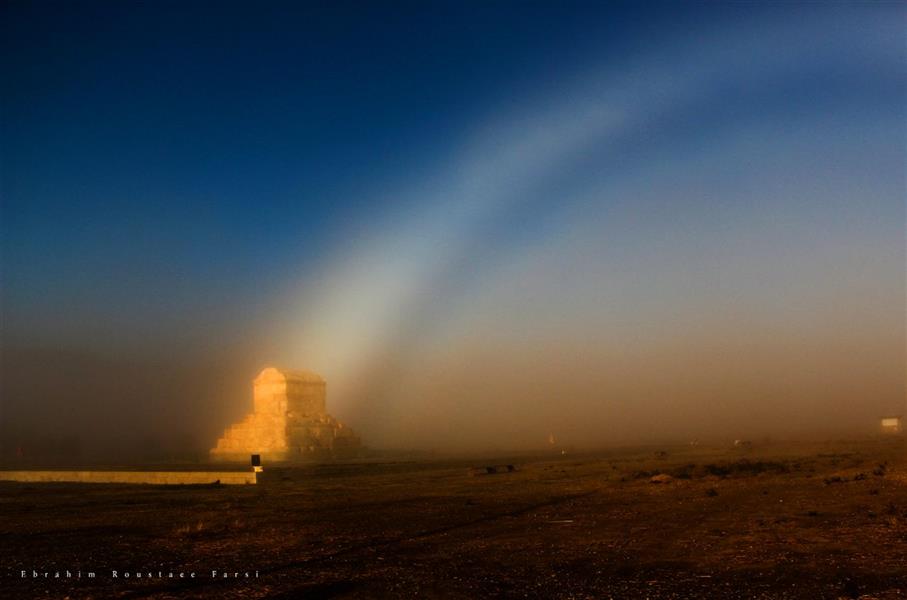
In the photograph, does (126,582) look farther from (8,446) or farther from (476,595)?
(8,446)

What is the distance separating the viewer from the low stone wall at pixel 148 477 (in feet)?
149

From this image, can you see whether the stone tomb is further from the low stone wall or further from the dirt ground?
the dirt ground

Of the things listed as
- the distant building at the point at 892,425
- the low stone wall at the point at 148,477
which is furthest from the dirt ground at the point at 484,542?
the distant building at the point at 892,425

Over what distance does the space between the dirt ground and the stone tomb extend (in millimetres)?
47495

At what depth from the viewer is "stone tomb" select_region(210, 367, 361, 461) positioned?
81.8 metres

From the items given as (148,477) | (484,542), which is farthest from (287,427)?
(484,542)

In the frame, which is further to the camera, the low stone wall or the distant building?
the distant building

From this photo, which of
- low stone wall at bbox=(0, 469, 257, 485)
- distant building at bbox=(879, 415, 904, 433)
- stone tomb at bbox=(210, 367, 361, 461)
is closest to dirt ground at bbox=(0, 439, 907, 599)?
low stone wall at bbox=(0, 469, 257, 485)

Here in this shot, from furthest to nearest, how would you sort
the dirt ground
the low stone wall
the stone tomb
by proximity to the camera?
1. the stone tomb
2. the low stone wall
3. the dirt ground

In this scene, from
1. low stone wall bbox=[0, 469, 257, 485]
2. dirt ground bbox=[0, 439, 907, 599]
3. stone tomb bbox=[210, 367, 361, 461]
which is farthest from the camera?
stone tomb bbox=[210, 367, 361, 461]

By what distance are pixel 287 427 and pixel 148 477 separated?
118ft

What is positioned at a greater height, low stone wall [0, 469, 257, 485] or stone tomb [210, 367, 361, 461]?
stone tomb [210, 367, 361, 461]

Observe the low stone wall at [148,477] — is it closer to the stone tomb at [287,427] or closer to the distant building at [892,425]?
the stone tomb at [287,427]

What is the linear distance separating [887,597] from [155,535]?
58.0ft
